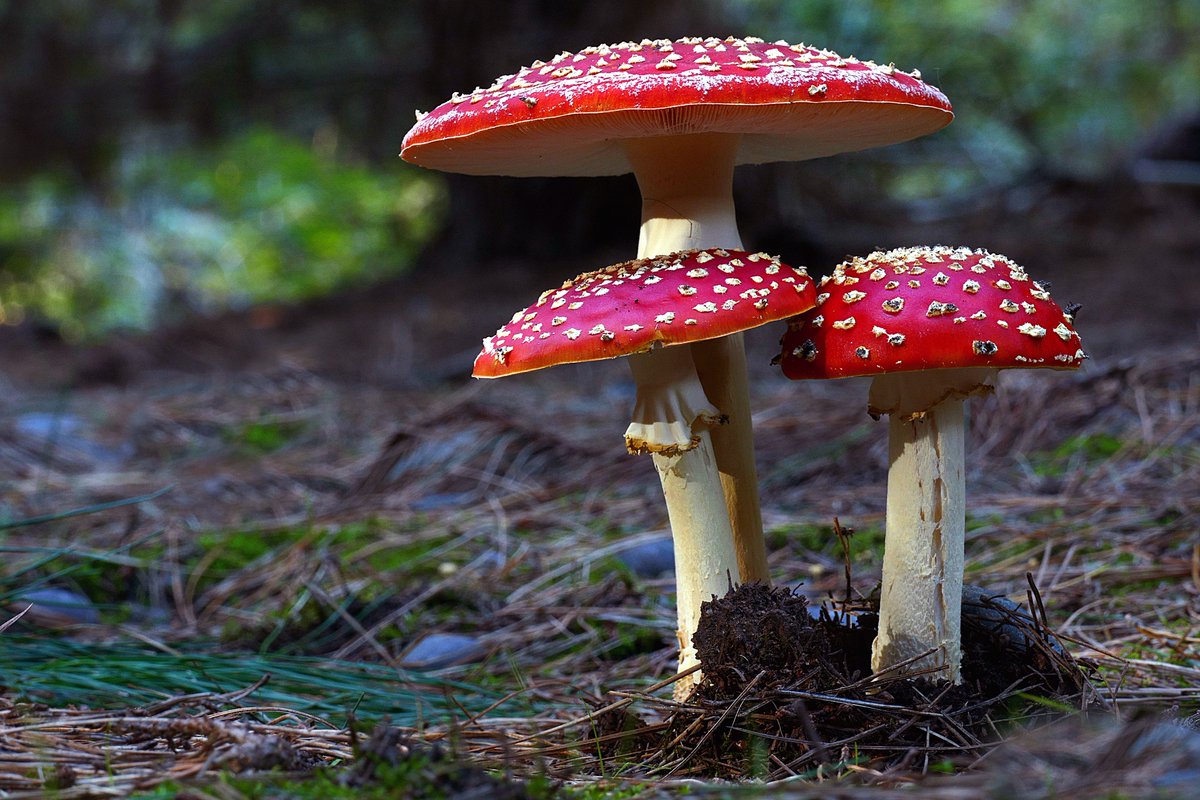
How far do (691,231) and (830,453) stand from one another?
87.2 inches

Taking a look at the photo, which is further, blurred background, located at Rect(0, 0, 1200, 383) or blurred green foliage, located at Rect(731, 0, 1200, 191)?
blurred green foliage, located at Rect(731, 0, 1200, 191)

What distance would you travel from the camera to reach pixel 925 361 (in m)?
1.96

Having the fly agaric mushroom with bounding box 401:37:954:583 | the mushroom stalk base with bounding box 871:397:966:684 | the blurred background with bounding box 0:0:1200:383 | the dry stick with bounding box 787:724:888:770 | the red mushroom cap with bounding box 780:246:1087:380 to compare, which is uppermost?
the blurred background with bounding box 0:0:1200:383

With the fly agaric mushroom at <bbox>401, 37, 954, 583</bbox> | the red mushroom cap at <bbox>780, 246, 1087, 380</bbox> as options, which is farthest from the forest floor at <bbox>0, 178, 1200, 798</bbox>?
the red mushroom cap at <bbox>780, 246, 1087, 380</bbox>

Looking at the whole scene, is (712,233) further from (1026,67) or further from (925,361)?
(1026,67)

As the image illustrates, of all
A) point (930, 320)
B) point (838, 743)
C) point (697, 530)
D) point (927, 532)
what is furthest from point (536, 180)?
point (838, 743)

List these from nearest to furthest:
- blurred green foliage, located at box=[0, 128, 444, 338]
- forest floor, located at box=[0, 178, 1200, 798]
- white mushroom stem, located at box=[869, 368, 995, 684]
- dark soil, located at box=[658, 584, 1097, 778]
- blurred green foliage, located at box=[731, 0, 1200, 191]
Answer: forest floor, located at box=[0, 178, 1200, 798], dark soil, located at box=[658, 584, 1097, 778], white mushroom stem, located at box=[869, 368, 995, 684], blurred green foliage, located at box=[731, 0, 1200, 191], blurred green foliage, located at box=[0, 128, 444, 338]

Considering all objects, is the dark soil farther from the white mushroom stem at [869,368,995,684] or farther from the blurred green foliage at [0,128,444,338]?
the blurred green foliage at [0,128,444,338]

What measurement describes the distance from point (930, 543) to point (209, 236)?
13340 mm

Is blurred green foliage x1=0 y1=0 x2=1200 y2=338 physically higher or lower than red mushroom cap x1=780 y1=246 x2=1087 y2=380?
higher

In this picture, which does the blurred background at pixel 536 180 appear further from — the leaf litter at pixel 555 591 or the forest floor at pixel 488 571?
the leaf litter at pixel 555 591

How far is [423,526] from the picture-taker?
13.1 ft

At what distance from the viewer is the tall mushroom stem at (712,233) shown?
2365 millimetres

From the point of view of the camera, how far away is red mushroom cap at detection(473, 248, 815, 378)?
195 cm
